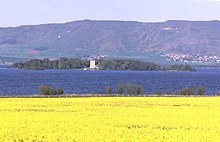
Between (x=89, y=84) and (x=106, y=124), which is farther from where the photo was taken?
(x=89, y=84)

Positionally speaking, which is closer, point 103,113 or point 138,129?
point 138,129

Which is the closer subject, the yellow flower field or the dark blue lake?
the yellow flower field

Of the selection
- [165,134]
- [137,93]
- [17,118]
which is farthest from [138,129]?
[137,93]

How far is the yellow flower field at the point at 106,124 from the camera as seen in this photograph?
81.0 feet

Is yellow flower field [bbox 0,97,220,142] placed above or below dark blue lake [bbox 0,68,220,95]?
above

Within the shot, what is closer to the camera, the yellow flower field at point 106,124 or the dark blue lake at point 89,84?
the yellow flower field at point 106,124

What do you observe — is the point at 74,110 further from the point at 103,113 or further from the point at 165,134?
the point at 165,134

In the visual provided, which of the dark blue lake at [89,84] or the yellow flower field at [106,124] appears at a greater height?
the yellow flower field at [106,124]

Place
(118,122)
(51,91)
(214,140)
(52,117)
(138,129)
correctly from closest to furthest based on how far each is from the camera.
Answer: (214,140)
(138,129)
(118,122)
(52,117)
(51,91)

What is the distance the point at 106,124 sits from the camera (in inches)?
1163

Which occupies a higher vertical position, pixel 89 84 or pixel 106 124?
pixel 106 124

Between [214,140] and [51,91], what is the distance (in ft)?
136

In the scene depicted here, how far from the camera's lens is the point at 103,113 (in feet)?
116

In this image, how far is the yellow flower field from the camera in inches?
973
